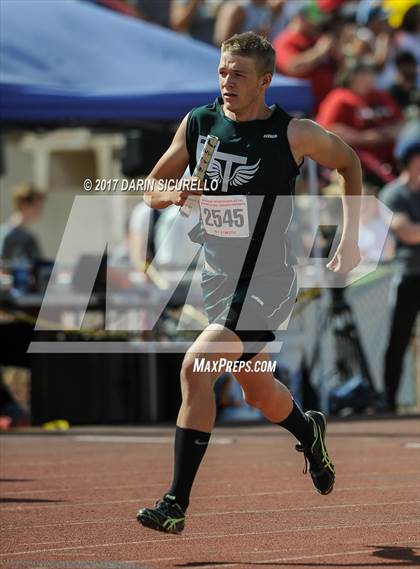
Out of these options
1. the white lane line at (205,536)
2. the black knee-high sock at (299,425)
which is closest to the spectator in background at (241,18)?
the black knee-high sock at (299,425)

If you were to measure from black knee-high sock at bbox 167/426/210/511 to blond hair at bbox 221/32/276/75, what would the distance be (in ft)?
5.30

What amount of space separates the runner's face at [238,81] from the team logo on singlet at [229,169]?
0.22 m

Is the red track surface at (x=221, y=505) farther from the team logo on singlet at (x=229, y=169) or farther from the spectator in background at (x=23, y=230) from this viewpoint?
the spectator in background at (x=23, y=230)

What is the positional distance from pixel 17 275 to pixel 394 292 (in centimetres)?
352

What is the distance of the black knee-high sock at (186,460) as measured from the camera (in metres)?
5.72

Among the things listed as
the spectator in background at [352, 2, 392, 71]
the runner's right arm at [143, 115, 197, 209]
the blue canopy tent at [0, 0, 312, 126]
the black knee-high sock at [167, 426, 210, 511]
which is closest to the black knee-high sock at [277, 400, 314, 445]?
the black knee-high sock at [167, 426, 210, 511]

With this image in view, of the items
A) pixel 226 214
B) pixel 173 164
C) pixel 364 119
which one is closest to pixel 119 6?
pixel 364 119

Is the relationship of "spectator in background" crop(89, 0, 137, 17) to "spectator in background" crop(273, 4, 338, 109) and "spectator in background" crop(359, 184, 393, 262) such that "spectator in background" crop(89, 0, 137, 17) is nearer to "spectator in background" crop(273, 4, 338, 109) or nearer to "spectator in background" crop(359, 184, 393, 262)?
"spectator in background" crop(273, 4, 338, 109)

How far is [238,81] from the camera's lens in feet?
19.9

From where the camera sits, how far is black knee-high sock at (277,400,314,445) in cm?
640

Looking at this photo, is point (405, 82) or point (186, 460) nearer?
point (186, 460)

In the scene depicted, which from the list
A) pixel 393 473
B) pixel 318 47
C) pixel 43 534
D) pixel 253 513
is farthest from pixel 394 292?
pixel 43 534

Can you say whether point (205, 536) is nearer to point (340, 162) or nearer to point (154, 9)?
point (340, 162)

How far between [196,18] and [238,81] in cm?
1145
